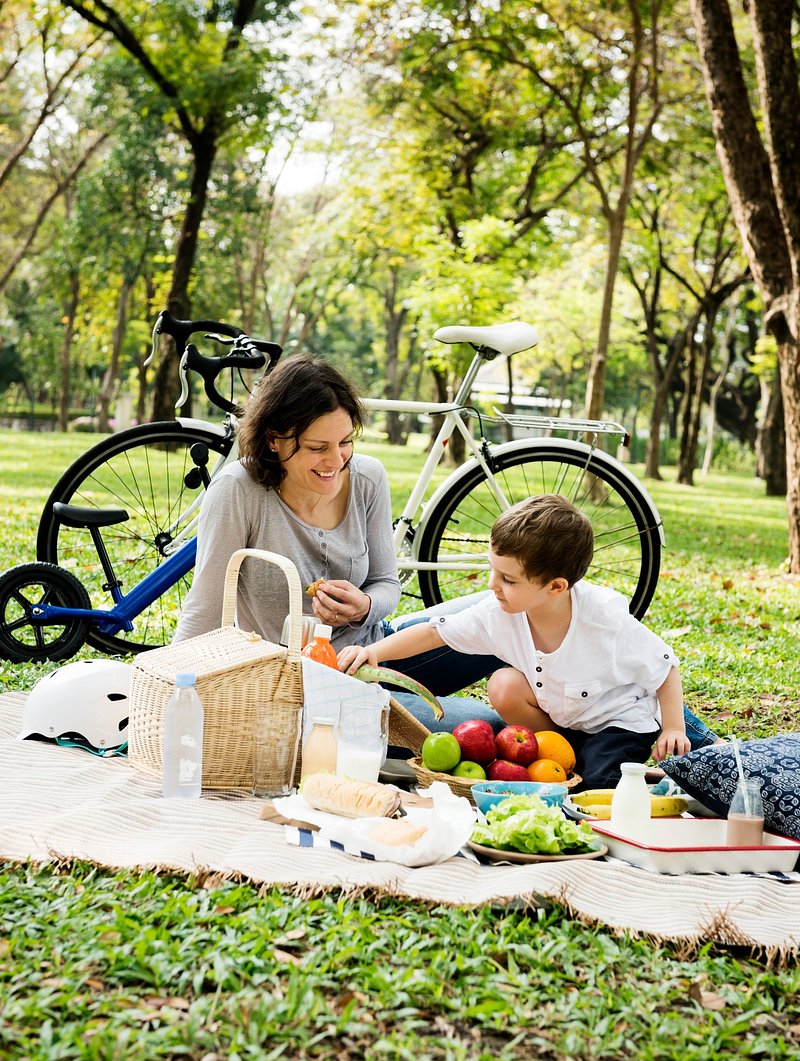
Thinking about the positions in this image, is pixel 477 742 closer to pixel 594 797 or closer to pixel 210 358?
pixel 594 797

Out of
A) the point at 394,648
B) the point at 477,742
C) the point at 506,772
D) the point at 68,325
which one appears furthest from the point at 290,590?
the point at 68,325

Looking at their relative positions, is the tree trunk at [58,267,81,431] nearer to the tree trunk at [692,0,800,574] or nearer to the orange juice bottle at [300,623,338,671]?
the tree trunk at [692,0,800,574]

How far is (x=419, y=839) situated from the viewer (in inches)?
118

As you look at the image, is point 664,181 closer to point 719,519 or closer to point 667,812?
point 719,519

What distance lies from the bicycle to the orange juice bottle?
1368 mm

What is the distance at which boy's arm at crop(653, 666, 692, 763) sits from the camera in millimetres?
3711

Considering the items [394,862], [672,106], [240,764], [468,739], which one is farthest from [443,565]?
[672,106]

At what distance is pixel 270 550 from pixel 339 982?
78.3 inches

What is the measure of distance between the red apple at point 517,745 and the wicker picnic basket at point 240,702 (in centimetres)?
72

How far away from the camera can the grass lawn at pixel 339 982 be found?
2.09 metres

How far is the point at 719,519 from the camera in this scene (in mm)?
15055

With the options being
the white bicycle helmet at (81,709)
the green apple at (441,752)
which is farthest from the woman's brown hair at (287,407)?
the green apple at (441,752)

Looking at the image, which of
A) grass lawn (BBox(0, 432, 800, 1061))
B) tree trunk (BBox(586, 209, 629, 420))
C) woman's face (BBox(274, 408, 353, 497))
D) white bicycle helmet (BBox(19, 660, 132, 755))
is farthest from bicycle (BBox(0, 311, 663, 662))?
tree trunk (BBox(586, 209, 629, 420))

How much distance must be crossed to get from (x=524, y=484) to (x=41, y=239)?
3476cm
